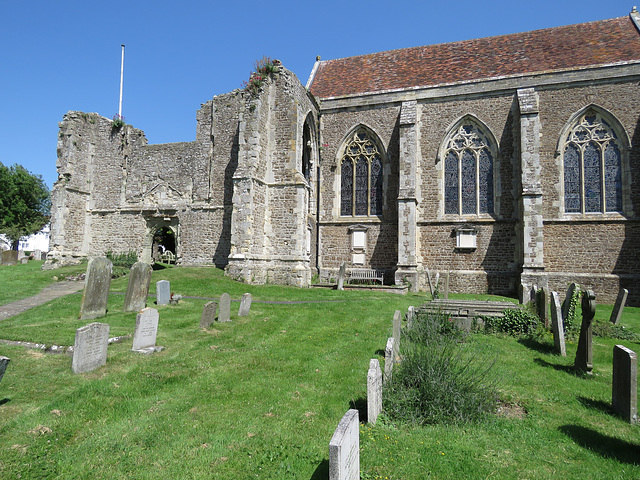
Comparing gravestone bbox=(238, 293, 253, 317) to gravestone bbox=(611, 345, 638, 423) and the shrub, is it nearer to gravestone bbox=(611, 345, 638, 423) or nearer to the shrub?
the shrub

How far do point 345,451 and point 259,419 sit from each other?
1.94 meters

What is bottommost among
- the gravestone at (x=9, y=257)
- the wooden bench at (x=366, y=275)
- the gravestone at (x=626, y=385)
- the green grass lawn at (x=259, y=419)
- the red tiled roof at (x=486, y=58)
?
the green grass lawn at (x=259, y=419)

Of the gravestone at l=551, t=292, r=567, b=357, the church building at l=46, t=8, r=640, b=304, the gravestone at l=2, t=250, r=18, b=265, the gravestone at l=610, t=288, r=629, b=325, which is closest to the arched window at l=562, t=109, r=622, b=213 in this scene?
the church building at l=46, t=8, r=640, b=304

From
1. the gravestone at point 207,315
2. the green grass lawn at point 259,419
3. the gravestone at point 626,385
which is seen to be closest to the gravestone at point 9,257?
the green grass lawn at point 259,419

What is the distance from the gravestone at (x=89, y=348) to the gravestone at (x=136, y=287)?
4.12 metres

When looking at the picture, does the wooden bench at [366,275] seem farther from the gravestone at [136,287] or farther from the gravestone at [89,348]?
the gravestone at [89,348]

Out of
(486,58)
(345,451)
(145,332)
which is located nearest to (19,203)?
(145,332)

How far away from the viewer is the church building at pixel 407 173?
16062 millimetres

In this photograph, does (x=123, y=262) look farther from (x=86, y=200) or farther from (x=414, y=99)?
(x=414, y=99)

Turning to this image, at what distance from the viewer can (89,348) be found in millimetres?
5434

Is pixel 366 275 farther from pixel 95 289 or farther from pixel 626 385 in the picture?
pixel 626 385

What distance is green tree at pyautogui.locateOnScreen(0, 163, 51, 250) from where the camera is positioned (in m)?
34.1

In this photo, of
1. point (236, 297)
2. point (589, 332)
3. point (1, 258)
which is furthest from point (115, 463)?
point (1, 258)

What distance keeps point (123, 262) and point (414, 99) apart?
58.0ft
